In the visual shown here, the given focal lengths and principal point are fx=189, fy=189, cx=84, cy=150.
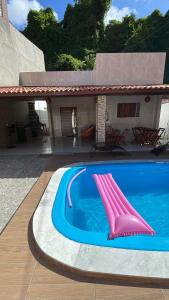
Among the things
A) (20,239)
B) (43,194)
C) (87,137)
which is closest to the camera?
(20,239)

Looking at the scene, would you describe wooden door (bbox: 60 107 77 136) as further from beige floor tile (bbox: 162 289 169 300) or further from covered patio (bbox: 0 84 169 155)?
beige floor tile (bbox: 162 289 169 300)

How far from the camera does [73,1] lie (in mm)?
34031

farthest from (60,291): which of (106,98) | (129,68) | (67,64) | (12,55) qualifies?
(67,64)

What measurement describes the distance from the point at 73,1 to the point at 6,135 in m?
35.3

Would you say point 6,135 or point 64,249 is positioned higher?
point 6,135

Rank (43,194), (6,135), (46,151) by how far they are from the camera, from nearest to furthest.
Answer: (43,194), (46,151), (6,135)

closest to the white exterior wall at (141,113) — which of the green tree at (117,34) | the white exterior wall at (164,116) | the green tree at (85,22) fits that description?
the white exterior wall at (164,116)

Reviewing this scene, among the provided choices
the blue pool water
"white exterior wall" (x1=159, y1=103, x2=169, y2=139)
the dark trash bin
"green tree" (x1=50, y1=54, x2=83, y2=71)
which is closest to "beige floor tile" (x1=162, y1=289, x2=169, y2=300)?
the blue pool water

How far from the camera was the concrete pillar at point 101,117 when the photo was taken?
8672 mm

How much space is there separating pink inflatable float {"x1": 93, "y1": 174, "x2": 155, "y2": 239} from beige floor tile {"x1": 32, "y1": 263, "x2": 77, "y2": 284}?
1168 mm

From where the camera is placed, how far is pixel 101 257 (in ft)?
10.1

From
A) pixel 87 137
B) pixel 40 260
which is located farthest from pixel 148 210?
pixel 87 137

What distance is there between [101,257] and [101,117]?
6684 mm

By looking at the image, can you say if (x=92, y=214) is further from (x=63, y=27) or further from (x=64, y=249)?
(x=63, y=27)
